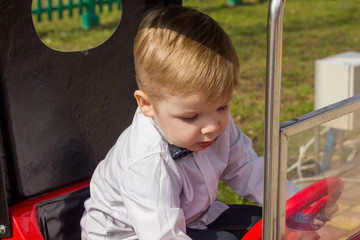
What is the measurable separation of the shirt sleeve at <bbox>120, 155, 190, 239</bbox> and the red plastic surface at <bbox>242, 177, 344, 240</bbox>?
23 centimetres

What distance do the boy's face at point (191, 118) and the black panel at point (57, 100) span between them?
441 mm

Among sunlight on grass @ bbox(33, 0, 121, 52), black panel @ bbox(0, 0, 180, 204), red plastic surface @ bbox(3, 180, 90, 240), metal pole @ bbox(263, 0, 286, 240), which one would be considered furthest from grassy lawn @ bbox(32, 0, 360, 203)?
metal pole @ bbox(263, 0, 286, 240)

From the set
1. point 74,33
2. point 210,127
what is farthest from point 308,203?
point 74,33

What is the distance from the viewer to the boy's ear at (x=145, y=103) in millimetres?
1631

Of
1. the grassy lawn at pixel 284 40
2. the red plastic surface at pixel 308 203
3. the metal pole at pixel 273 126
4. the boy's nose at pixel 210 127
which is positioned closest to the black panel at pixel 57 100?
the boy's nose at pixel 210 127

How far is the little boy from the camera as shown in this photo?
59.1 inches

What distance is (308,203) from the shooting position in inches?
58.6

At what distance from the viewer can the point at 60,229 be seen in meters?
1.89

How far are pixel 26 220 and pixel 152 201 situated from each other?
457mm

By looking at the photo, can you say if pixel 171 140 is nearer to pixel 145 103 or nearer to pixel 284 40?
pixel 145 103

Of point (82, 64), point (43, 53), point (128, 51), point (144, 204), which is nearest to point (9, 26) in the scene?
point (43, 53)

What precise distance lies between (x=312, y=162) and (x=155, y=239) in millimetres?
625

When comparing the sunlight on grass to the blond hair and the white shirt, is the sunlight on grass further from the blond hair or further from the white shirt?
the blond hair

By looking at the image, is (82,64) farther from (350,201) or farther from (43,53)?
(350,201)
